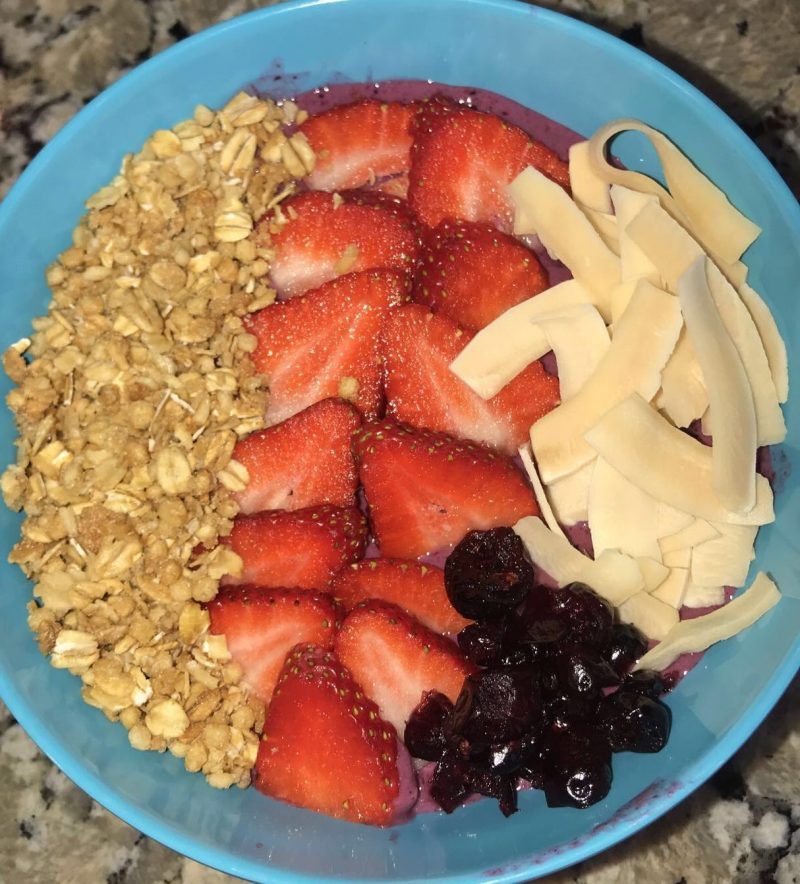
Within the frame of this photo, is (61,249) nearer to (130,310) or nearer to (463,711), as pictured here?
(130,310)

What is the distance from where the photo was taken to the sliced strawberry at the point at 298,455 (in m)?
1.15

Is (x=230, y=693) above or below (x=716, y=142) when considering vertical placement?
below

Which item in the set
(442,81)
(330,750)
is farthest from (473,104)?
(330,750)

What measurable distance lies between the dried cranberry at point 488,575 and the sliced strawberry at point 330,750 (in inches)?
6.3

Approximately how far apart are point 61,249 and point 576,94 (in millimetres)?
671

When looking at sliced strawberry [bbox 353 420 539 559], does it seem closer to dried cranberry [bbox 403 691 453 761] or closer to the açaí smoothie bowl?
the açaí smoothie bowl

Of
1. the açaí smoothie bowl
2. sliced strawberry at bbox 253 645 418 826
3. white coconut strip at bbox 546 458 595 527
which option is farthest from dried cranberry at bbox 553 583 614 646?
sliced strawberry at bbox 253 645 418 826

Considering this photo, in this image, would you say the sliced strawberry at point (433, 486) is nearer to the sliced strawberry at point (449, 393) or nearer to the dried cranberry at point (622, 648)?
the sliced strawberry at point (449, 393)

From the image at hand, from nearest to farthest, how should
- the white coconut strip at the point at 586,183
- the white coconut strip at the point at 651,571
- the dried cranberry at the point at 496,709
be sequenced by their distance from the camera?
1. the dried cranberry at the point at 496,709
2. the white coconut strip at the point at 651,571
3. the white coconut strip at the point at 586,183

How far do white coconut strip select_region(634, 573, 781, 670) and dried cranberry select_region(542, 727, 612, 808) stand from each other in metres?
0.12

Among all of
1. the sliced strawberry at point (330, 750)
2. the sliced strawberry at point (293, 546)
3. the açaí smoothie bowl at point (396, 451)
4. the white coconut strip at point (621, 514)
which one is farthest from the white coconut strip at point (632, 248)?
the sliced strawberry at point (330, 750)

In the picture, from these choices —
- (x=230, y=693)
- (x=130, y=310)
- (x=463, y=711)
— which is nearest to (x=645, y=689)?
(x=463, y=711)

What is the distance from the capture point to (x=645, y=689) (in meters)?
1.07

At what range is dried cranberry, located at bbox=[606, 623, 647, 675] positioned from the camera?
1075 millimetres
